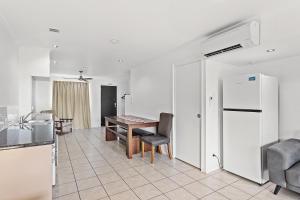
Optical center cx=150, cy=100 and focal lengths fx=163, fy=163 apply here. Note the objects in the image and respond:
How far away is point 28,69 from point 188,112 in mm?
3231

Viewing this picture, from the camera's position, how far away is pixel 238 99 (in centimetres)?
257

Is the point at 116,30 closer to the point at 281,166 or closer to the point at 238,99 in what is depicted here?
the point at 238,99

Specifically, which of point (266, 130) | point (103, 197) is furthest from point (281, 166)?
point (103, 197)

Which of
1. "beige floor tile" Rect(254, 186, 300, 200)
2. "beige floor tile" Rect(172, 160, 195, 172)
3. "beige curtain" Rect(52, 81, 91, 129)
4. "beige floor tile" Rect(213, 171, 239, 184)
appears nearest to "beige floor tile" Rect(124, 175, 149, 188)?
"beige floor tile" Rect(172, 160, 195, 172)

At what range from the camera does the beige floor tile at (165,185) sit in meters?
2.26

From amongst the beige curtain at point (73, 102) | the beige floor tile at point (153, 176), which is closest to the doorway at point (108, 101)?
the beige curtain at point (73, 102)

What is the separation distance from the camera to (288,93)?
104 inches

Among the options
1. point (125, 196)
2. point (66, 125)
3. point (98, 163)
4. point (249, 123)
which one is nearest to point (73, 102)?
point (66, 125)

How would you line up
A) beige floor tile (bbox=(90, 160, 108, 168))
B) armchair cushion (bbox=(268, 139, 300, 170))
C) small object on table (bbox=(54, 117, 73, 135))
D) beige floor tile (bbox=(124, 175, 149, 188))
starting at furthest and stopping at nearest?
small object on table (bbox=(54, 117, 73, 135)) < beige floor tile (bbox=(90, 160, 108, 168)) < beige floor tile (bbox=(124, 175, 149, 188)) < armchair cushion (bbox=(268, 139, 300, 170))

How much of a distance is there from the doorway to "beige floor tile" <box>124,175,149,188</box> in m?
5.49

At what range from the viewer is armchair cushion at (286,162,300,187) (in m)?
1.90

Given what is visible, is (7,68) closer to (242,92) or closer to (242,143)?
(242,92)

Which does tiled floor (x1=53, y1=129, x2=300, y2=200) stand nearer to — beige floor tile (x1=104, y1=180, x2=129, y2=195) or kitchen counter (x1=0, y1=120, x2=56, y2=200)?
beige floor tile (x1=104, y1=180, x2=129, y2=195)

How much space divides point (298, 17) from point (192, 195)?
7.82 feet
